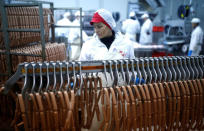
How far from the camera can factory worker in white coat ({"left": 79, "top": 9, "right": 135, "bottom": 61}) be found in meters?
1.76

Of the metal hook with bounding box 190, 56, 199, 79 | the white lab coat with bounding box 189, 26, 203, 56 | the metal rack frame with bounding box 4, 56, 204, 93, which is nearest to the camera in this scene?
the metal rack frame with bounding box 4, 56, 204, 93

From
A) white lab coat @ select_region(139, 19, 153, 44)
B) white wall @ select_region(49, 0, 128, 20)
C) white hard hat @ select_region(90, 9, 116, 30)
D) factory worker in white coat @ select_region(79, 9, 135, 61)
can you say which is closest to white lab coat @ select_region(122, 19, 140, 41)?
white lab coat @ select_region(139, 19, 153, 44)

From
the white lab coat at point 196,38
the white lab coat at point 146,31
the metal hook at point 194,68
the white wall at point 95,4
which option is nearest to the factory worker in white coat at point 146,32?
the white lab coat at point 146,31

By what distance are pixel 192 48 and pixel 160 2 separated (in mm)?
4536

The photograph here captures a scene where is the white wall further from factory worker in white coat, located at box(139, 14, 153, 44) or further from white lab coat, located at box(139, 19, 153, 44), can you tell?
white lab coat, located at box(139, 19, 153, 44)

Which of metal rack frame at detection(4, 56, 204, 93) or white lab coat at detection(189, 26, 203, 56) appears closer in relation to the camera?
metal rack frame at detection(4, 56, 204, 93)

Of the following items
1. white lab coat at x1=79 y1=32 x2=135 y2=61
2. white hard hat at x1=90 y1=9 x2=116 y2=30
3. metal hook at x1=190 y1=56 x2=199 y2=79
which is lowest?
metal hook at x1=190 y1=56 x2=199 y2=79

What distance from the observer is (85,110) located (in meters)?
1.23

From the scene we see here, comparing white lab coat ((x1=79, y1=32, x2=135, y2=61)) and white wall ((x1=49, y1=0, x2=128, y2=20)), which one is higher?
white wall ((x1=49, y1=0, x2=128, y2=20))

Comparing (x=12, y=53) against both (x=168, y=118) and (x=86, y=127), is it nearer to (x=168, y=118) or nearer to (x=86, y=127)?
(x=86, y=127)

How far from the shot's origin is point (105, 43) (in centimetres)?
192

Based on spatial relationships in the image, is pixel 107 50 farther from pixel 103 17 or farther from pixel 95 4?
pixel 95 4

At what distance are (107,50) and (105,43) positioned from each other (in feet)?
0.41

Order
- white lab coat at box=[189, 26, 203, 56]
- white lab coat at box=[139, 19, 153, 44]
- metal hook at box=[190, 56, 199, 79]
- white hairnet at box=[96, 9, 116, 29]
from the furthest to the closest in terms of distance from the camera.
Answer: white lab coat at box=[139, 19, 153, 44], white lab coat at box=[189, 26, 203, 56], white hairnet at box=[96, 9, 116, 29], metal hook at box=[190, 56, 199, 79]
